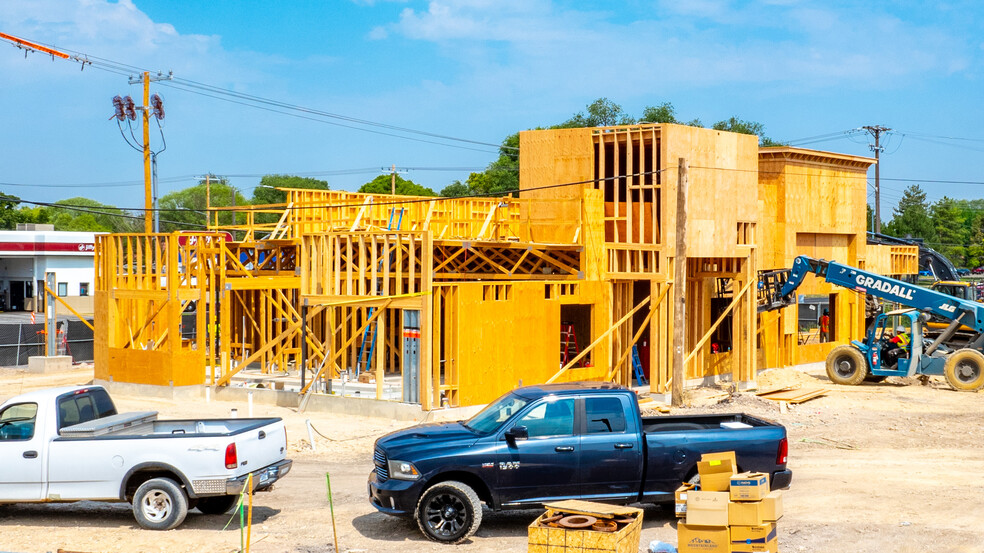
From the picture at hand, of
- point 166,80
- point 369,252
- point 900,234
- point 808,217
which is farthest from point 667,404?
point 900,234

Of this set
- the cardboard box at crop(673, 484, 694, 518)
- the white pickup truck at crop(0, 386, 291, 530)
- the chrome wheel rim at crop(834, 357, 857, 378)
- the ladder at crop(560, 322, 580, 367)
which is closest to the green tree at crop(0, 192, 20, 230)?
the ladder at crop(560, 322, 580, 367)

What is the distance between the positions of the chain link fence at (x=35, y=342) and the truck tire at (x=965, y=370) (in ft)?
96.3

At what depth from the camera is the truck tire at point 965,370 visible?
93.4 ft

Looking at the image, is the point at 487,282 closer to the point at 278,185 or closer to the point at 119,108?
the point at 119,108

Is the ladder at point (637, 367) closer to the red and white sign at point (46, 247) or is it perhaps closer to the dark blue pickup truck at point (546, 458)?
the dark blue pickup truck at point (546, 458)

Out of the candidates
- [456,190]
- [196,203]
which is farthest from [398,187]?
[196,203]

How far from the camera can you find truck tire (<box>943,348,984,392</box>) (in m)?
28.5

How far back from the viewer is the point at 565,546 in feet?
31.7

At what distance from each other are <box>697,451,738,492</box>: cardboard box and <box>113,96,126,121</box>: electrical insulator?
38.4 meters

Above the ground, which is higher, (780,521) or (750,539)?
(750,539)

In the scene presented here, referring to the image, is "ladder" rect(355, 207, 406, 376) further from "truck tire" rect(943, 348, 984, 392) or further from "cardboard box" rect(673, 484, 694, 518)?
"cardboard box" rect(673, 484, 694, 518)

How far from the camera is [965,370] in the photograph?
28734 mm

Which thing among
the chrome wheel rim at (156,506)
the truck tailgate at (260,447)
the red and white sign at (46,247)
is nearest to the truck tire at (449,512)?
the truck tailgate at (260,447)

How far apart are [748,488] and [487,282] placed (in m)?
12.7
